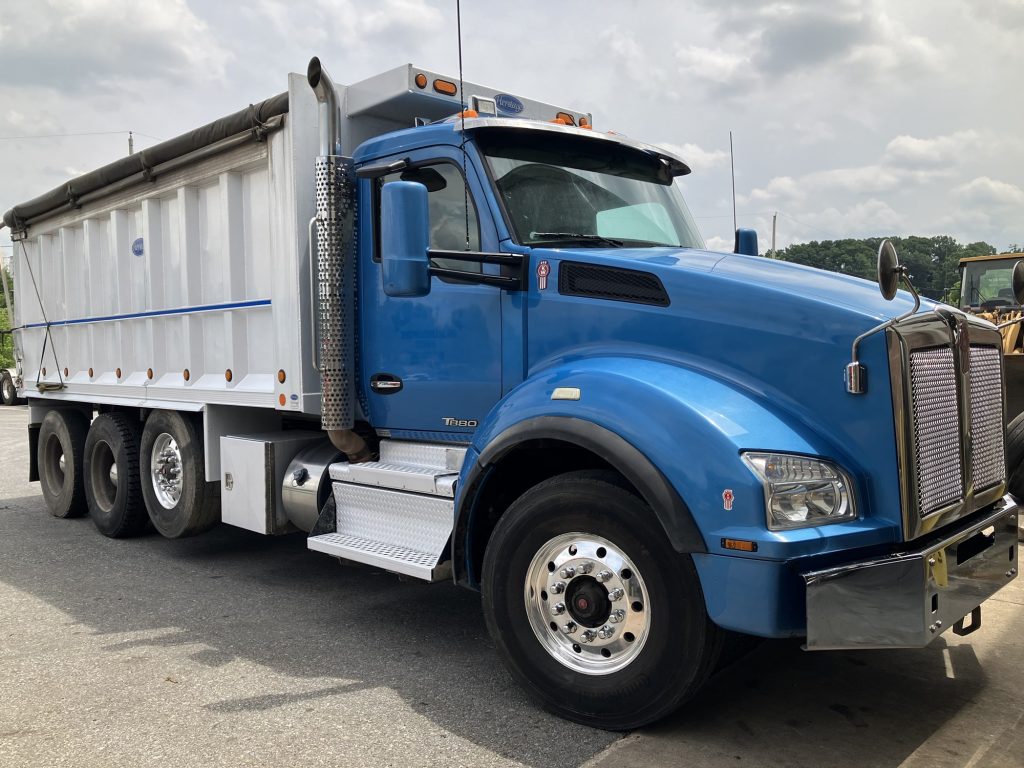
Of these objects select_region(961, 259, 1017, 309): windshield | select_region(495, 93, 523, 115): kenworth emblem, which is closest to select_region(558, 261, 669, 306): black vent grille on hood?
select_region(495, 93, 523, 115): kenworth emblem

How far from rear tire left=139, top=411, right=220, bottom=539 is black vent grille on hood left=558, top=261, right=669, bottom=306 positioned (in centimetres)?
359

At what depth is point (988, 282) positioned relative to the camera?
1208cm

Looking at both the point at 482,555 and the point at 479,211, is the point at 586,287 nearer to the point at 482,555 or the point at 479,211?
the point at 479,211

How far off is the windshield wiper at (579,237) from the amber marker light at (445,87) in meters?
1.54

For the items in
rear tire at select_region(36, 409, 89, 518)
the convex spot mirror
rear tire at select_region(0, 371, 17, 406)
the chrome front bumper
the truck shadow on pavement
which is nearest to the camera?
the chrome front bumper

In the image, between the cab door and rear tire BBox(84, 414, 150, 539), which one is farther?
rear tire BBox(84, 414, 150, 539)

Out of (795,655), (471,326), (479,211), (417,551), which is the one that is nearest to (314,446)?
(417,551)

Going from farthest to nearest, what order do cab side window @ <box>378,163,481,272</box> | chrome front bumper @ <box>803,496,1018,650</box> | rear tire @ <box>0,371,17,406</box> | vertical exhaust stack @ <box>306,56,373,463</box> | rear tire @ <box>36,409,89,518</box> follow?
rear tire @ <box>0,371,17,406</box> < rear tire @ <box>36,409,89,518</box> < vertical exhaust stack @ <box>306,56,373,463</box> < cab side window @ <box>378,163,481,272</box> < chrome front bumper @ <box>803,496,1018,650</box>

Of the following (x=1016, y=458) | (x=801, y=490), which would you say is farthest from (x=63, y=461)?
Answer: (x=1016, y=458)

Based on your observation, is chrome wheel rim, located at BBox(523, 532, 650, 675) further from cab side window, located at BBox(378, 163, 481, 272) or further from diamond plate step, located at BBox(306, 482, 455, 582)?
cab side window, located at BBox(378, 163, 481, 272)

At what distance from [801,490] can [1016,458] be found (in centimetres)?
463

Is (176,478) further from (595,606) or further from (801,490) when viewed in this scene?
(801,490)

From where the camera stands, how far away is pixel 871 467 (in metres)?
3.23

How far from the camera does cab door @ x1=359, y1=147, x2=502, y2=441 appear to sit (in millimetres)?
4414
